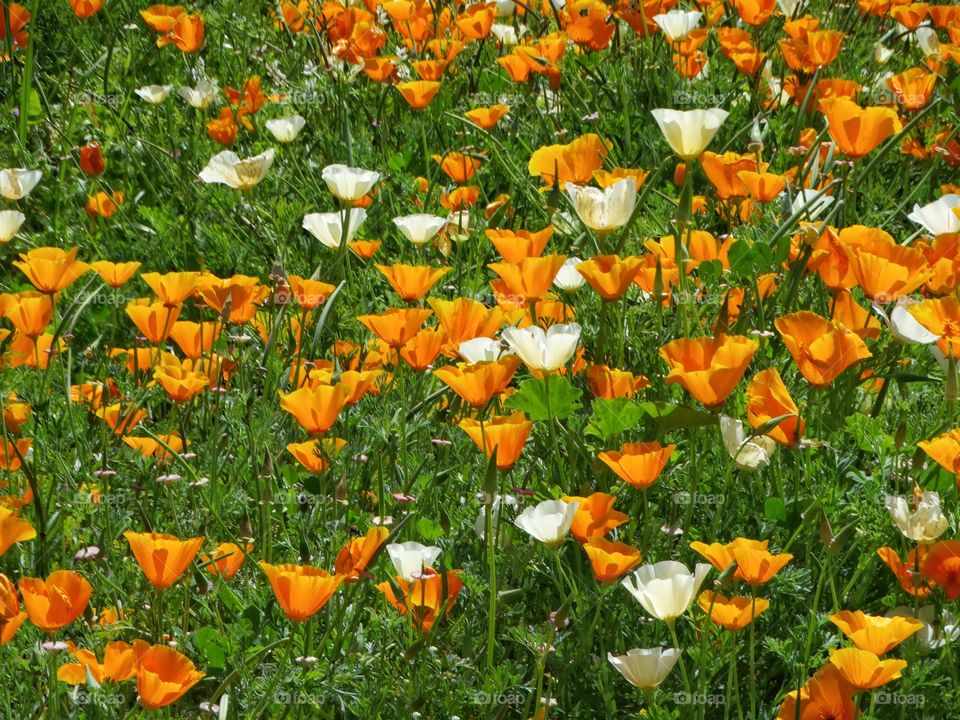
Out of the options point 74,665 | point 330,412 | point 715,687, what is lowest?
point 715,687

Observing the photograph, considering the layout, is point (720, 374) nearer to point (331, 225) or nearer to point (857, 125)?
point (857, 125)

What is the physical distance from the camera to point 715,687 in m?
1.74

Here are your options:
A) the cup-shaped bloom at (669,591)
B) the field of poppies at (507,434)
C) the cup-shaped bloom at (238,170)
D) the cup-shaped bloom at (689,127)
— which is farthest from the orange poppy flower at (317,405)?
the cup-shaped bloom at (238,170)

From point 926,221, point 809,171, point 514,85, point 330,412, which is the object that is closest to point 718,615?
point 330,412

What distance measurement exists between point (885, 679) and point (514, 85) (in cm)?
256

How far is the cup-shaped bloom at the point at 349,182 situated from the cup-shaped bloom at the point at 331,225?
0.16ft

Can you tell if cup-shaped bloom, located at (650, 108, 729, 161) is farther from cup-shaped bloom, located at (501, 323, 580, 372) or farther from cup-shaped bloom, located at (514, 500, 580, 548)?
cup-shaped bloom, located at (514, 500, 580, 548)

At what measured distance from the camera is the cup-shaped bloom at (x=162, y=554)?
5.11 feet

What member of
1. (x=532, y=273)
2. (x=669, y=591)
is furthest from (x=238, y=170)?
(x=669, y=591)

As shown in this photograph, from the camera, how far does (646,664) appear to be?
4.79 feet

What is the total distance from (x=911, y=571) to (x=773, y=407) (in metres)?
0.29

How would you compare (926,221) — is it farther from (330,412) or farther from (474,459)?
(330,412)

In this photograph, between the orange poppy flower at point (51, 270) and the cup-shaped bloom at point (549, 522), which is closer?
the cup-shaped bloom at point (549, 522)

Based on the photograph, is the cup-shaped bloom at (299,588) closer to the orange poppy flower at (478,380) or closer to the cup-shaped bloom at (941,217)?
the orange poppy flower at (478,380)
